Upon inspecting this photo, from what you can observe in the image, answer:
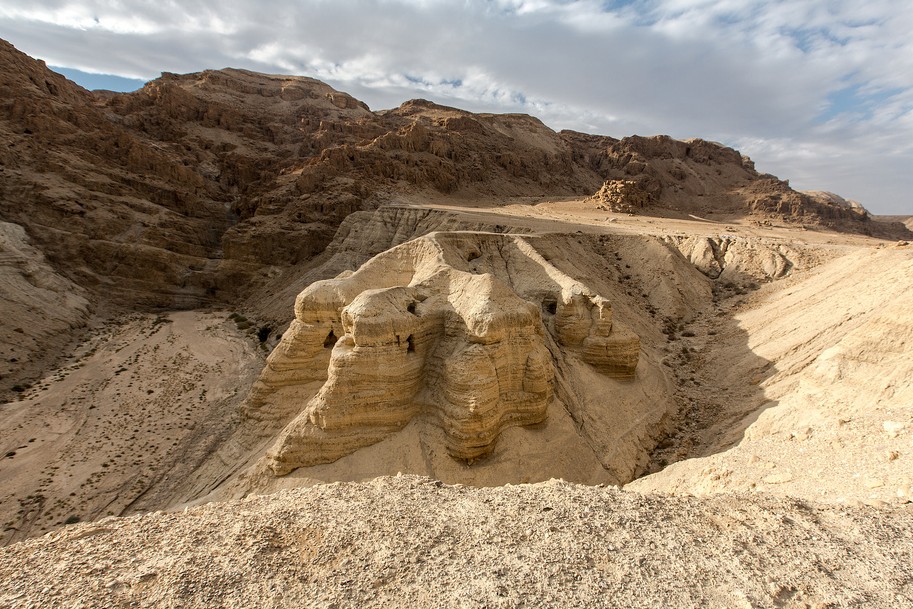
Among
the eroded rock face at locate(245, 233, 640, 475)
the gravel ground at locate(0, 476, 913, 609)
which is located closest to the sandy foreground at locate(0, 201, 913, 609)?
the gravel ground at locate(0, 476, 913, 609)

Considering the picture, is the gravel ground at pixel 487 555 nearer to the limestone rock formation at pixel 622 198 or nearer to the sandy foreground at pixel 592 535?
the sandy foreground at pixel 592 535

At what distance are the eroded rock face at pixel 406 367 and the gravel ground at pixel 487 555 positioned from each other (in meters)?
4.77

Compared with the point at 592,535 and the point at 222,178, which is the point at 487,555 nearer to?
the point at 592,535

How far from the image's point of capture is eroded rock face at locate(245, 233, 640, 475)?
11.0m

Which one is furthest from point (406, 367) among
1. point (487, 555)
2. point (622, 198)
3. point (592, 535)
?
point (622, 198)

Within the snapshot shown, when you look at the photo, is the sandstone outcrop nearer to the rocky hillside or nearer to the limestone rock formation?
the rocky hillside

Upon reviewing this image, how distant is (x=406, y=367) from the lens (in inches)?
452

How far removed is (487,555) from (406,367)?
22.2 feet

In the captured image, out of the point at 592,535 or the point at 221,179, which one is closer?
the point at 592,535

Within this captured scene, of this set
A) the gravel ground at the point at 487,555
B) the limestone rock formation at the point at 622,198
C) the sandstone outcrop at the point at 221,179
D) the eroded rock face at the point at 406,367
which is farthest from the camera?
the limestone rock formation at the point at 622,198

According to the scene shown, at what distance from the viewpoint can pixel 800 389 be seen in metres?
→ 11.6

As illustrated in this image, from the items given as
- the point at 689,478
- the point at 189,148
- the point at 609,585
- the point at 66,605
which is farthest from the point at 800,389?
the point at 189,148

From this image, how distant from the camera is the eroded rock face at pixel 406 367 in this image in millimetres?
10969

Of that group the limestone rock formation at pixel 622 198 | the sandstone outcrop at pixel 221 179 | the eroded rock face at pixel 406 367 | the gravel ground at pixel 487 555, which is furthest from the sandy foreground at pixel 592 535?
the limestone rock formation at pixel 622 198
